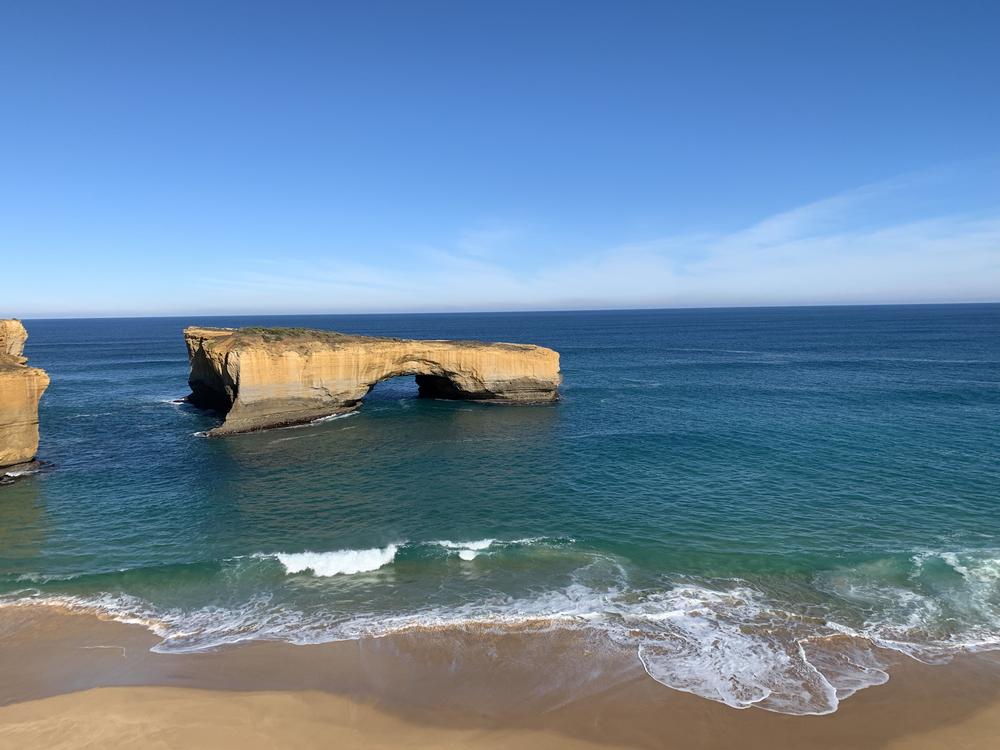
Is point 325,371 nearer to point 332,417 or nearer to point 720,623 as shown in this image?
point 332,417

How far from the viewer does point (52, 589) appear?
58.1 feet

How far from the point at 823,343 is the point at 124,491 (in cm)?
10279

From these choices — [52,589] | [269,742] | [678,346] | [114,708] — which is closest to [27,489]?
[52,589]

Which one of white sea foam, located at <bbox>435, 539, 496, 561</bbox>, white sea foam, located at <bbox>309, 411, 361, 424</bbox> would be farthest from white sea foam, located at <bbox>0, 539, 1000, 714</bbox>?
white sea foam, located at <bbox>309, 411, 361, 424</bbox>

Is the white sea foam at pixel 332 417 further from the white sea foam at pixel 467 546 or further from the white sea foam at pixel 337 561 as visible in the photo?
the white sea foam at pixel 467 546

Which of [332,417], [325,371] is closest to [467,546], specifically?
[325,371]

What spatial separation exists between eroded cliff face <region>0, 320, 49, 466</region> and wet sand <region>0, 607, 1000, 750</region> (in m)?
16.8

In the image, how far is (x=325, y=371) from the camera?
39594 mm

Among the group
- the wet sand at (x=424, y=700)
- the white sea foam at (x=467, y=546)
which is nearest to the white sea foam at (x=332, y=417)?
the white sea foam at (x=467, y=546)

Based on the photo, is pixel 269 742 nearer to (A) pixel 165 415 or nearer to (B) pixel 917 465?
(B) pixel 917 465

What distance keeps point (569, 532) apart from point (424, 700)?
9.43m

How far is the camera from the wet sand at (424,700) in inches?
467

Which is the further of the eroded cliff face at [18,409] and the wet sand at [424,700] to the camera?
the eroded cliff face at [18,409]

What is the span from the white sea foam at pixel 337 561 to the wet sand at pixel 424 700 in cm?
395
